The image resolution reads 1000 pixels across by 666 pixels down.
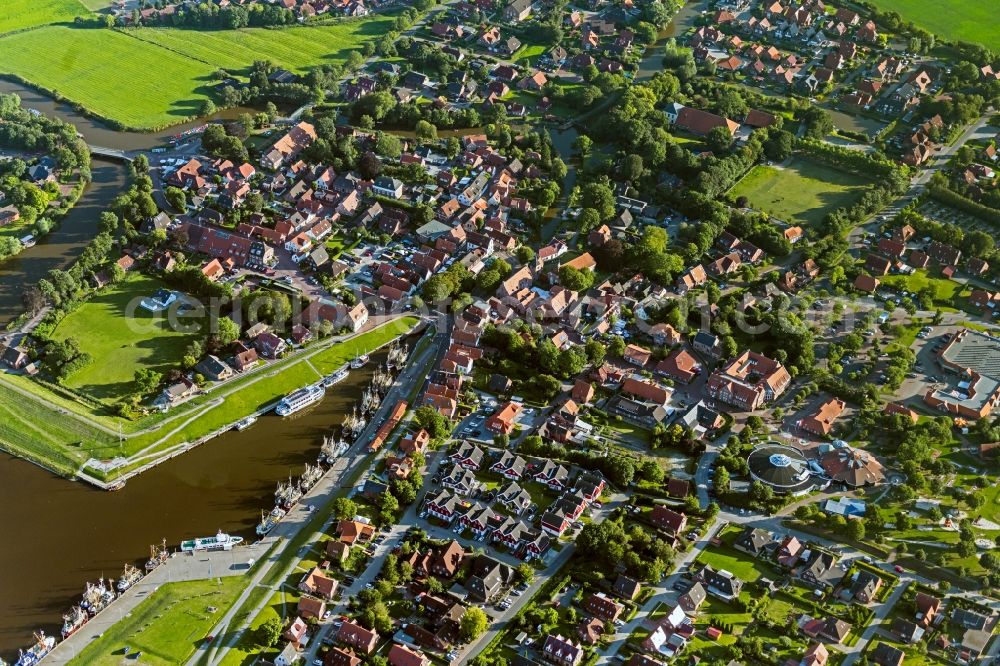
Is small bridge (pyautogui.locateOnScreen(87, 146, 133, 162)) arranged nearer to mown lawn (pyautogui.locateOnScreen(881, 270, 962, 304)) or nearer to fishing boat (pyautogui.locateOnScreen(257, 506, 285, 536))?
fishing boat (pyautogui.locateOnScreen(257, 506, 285, 536))

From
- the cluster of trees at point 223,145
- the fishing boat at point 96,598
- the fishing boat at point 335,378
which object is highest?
the cluster of trees at point 223,145

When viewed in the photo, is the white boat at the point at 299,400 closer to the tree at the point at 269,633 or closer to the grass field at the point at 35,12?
the tree at the point at 269,633

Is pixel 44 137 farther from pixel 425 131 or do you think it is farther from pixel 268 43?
pixel 425 131

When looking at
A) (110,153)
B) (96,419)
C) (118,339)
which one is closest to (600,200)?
(118,339)

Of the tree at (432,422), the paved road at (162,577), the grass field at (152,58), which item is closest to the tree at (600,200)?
the tree at (432,422)

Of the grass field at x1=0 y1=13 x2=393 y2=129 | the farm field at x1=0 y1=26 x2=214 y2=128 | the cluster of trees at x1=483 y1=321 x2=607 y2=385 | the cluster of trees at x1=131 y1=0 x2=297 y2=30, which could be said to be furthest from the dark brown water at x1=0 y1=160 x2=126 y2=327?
the cluster of trees at x1=131 y1=0 x2=297 y2=30
